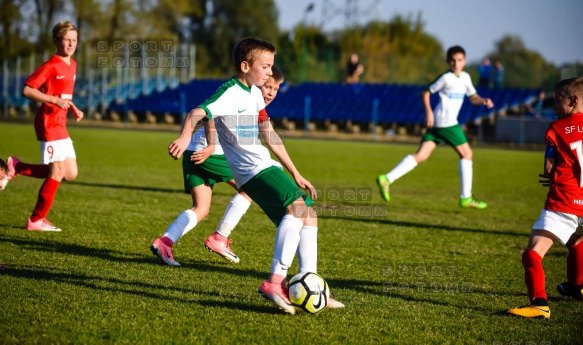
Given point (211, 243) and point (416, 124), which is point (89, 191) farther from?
point (416, 124)

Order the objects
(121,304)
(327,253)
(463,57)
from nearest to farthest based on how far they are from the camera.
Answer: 1. (121,304)
2. (327,253)
3. (463,57)

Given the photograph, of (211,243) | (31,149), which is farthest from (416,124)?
(211,243)

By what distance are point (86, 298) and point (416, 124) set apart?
86.2 ft

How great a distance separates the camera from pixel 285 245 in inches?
183

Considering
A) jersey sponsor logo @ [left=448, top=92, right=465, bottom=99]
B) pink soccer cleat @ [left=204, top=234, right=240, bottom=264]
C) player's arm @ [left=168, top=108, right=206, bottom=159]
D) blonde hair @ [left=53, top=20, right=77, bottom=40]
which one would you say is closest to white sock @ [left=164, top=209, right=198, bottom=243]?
pink soccer cleat @ [left=204, top=234, right=240, bottom=264]

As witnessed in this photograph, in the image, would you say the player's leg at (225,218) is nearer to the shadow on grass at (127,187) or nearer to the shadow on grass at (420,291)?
the shadow on grass at (420,291)

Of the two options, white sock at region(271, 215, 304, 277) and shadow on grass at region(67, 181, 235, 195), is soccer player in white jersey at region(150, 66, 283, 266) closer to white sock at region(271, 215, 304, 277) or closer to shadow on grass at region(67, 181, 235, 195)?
white sock at region(271, 215, 304, 277)

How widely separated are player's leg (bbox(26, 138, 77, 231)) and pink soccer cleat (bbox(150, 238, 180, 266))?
6.54 feet

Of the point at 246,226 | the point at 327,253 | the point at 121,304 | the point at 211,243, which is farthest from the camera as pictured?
the point at 246,226

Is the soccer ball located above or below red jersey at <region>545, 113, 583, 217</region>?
below

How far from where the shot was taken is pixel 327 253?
6.96 metres

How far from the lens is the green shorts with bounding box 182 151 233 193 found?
250 inches

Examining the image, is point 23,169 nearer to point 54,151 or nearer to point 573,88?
point 54,151

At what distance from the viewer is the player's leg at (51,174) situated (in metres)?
7.49
